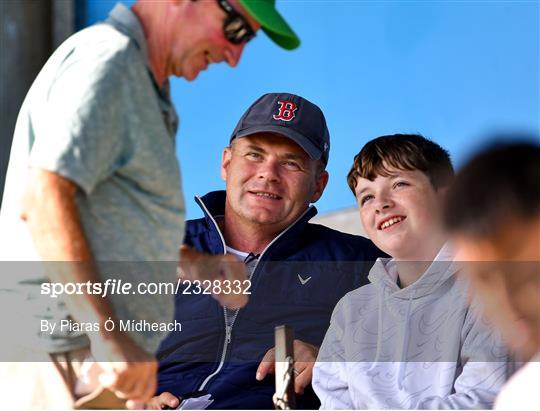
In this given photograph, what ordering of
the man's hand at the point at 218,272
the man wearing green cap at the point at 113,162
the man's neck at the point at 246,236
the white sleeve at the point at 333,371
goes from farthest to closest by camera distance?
the man's neck at the point at 246,236 → the white sleeve at the point at 333,371 → the man's hand at the point at 218,272 → the man wearing green cap at the point at 113,162

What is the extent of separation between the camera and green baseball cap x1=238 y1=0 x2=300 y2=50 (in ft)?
3.38

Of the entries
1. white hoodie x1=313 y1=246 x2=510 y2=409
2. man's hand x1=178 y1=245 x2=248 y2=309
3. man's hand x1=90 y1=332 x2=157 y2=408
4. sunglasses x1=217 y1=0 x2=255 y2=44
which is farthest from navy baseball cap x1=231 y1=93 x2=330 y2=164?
man's hand x1=90 y1=332 x2=157 y2=408

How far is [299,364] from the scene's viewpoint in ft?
4.92

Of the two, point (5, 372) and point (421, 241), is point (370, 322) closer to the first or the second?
point (421, 241)

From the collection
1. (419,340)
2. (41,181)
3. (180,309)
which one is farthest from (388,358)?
(41,181)

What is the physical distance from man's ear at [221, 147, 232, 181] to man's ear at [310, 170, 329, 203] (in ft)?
0.48

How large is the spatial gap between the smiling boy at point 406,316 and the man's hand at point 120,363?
48cm

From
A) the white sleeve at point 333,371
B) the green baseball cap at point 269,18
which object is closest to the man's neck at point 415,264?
the white sleeve at point 333,371

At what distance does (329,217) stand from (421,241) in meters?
0.25

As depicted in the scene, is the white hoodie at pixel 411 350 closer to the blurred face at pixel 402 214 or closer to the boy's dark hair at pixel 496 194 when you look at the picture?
the blurred face at pixel 402 214

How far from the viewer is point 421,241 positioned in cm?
149

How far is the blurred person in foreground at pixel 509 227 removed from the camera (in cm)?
82

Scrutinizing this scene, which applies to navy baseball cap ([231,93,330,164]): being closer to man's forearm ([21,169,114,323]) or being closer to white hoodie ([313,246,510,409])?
white hoodie ([313,246,510,409])

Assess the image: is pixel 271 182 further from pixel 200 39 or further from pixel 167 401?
pixel 200 39
